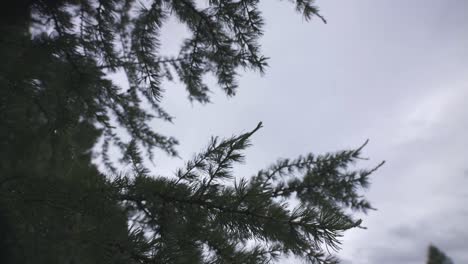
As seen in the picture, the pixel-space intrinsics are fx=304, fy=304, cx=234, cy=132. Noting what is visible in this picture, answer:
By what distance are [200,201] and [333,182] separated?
1.72 meters

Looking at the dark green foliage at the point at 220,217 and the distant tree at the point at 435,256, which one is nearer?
the dark green foliage at the point at 220,217

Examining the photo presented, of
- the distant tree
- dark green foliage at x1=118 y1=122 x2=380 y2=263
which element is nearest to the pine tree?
dark green foliage at x1=118 y1=122 x2=380 y2=263

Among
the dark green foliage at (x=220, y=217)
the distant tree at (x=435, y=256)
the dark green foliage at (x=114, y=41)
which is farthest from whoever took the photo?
the distant tree at (x=435, y=256)

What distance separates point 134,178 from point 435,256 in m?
20.9

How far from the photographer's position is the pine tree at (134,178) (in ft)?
3.95

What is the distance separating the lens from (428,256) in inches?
686

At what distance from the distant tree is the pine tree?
18.0 meters

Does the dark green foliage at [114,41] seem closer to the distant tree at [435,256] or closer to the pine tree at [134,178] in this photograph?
the pine tree at [134,178]

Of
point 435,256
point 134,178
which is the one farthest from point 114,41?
point 435,256

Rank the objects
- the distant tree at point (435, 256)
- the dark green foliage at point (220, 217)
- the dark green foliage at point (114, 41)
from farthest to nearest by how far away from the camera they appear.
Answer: the distant tree at point (435, 256) → the dark green foliage at point (114, 41) → the dark green foliage at point (220, 217)

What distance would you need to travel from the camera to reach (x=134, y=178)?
4.62 feet

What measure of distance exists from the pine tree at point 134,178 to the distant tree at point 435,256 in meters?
18.0

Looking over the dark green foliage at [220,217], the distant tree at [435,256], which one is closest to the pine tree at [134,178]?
the dark green foliage at [220,217]

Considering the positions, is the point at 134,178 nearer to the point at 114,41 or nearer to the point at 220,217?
the point at 220,217
